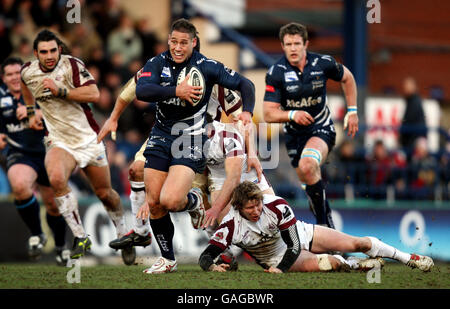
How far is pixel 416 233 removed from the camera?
15391mm

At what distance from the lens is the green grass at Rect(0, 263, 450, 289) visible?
24.5 feet

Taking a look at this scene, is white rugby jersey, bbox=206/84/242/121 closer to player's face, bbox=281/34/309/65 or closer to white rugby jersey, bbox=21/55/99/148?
player's face, bbox=281/34/309/65

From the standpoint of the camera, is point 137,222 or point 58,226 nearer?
point 137,222

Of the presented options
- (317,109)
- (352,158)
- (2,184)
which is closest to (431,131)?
(352,158)

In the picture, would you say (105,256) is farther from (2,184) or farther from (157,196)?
(157,196)

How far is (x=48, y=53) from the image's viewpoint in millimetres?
9922

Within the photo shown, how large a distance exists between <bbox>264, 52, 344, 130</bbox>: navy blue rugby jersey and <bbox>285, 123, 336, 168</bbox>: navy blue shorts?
4.3 inches

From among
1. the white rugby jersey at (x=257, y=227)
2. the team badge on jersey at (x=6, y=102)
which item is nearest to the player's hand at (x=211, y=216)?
the white rugby jersey at (x=257, y=227)

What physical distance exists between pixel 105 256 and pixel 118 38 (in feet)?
17.3

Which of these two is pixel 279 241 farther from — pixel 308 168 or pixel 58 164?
pixel 58 164

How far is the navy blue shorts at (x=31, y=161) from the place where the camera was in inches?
430

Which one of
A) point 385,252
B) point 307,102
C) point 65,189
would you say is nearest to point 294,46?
point 307,102

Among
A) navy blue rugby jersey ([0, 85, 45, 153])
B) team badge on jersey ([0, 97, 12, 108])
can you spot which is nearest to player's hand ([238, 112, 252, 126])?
navy blue rugby jersey ([0, 85, 45, 153])

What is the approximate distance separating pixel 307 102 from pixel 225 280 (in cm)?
321
